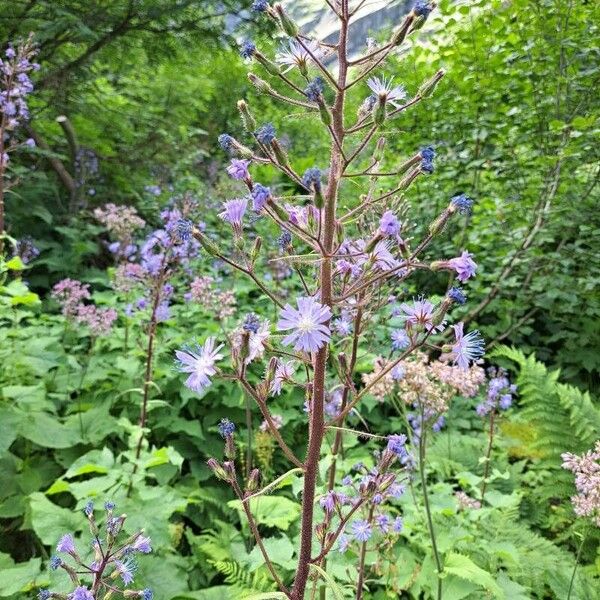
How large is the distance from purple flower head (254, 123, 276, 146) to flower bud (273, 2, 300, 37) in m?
0.21

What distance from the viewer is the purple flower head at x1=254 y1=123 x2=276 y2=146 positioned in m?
1.18

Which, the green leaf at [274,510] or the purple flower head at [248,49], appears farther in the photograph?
the green leaf at [274,510]

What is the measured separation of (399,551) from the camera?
2.52 m

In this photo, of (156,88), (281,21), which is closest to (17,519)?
(281,21)

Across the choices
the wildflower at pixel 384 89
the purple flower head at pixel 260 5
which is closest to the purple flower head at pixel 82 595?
the wildflower at pixel 384 89

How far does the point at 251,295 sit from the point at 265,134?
14.0ft

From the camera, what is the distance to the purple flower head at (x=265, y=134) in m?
1.18

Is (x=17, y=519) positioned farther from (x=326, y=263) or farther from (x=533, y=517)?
(x=533, y=517)

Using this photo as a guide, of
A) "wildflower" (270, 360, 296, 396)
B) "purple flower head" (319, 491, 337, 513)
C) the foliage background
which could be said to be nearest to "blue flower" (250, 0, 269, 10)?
"wildflower" (270, 360, 296, 396)

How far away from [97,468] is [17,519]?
772 millimetres

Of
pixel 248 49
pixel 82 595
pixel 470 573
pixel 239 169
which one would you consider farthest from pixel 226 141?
pixel 470 573

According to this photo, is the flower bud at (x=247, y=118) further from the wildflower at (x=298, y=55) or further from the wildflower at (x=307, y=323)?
the wildflower at (x=307, y=323)

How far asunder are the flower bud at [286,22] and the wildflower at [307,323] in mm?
597

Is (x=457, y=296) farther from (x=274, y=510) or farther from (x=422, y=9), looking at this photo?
(x=274, y=510)
